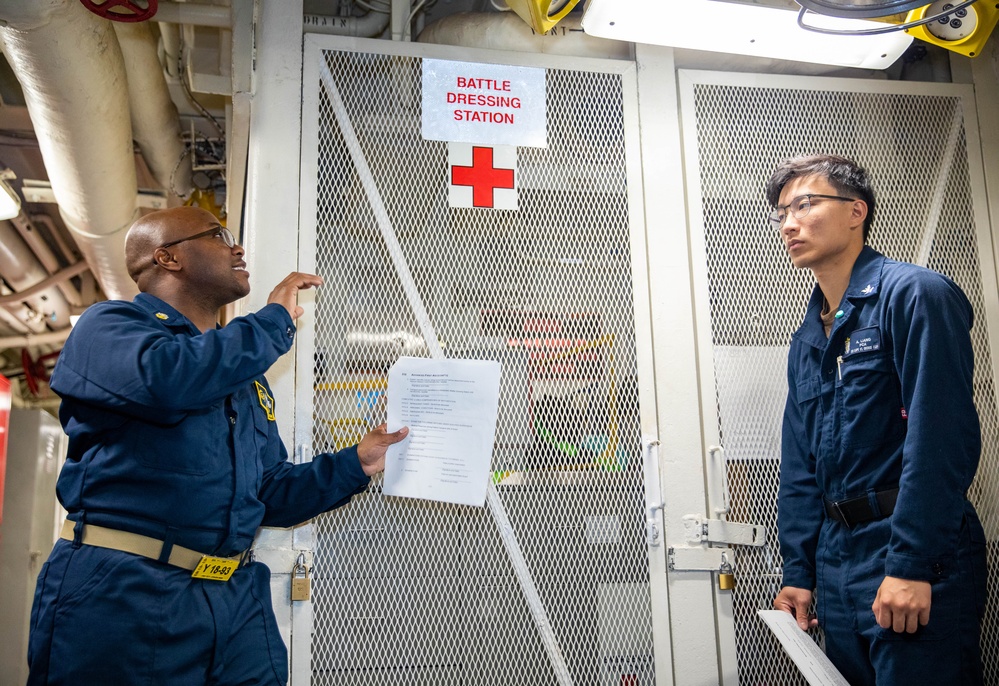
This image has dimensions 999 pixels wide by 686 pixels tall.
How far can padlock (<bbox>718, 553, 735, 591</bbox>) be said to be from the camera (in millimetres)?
2391

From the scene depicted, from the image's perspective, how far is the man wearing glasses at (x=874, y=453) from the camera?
1.80m

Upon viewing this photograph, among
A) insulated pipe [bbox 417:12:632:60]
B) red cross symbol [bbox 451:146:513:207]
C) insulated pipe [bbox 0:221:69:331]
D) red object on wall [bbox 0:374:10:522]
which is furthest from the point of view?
insulated pipe [bbox 0:221:69:331]

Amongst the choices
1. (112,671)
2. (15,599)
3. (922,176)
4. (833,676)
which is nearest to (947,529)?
(833,676)

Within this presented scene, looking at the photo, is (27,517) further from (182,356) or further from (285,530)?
(182,356)

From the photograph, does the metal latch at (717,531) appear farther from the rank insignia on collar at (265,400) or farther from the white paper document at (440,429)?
the rank insignia on collar at (265,400)

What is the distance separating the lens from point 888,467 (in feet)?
6.42

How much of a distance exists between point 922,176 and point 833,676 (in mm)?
1708

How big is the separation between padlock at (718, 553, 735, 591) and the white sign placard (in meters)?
1.40

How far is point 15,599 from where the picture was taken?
17.8ft

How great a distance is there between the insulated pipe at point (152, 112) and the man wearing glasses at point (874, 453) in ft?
8.21

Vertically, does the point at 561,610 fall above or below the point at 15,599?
above

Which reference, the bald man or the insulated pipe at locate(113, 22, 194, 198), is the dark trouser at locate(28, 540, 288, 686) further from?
the insulated pipe at locate(113, 22, 194, 198)

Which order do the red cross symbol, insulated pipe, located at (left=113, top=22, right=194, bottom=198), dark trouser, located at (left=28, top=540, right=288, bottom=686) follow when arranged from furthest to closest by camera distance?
insulated pipe, located at (left=113, top=22, right=194, bottom=198)
the red cross symbol
dark trouser, located at (left=28, top=540, right=288, bottom=686)

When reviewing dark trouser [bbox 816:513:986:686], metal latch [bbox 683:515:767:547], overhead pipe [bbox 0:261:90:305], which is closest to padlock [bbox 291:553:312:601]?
metal latch [bbox 683:515:767:547]
